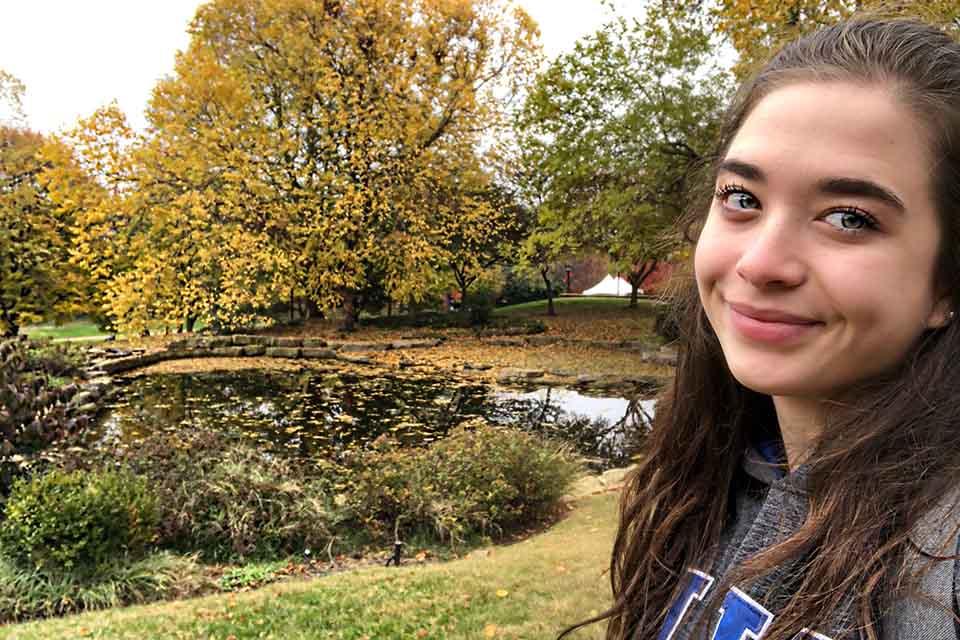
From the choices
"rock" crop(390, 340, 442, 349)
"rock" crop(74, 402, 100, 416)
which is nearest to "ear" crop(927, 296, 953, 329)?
"rock" crop(74, 402, 100, 416)


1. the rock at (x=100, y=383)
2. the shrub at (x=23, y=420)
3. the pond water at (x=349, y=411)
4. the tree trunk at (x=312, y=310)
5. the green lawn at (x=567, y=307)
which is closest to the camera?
the shrub at (x=23, y=420)

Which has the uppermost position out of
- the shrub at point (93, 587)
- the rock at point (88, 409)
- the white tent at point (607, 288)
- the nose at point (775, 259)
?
A: the white tent at point (607, 288)

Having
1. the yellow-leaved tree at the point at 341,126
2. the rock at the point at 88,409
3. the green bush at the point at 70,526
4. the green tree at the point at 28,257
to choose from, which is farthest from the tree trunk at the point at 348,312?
the green bush at the point at 70,526

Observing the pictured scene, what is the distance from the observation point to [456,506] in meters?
5.84

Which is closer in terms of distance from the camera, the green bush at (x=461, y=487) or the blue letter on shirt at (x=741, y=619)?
the blue letter on shirt at (x=741, y=619)

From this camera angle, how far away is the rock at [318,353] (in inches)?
630

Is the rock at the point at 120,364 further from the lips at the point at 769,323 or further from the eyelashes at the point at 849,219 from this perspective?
the eyelashes at the point at 849,219

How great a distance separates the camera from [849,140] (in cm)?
90

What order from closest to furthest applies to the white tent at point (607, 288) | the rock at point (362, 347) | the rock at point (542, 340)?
1. the rock at point (362, 347)
2. the rock at point (542, 340)
3. the white tent at point (607, 288)

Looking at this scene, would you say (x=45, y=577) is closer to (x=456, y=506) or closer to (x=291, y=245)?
(x=456, y=506)

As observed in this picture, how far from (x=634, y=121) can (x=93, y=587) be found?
12600 millimetres

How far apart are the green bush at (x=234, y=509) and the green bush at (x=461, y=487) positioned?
448mm

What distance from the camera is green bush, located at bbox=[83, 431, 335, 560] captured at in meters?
5.33

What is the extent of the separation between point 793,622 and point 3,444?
772 cm
